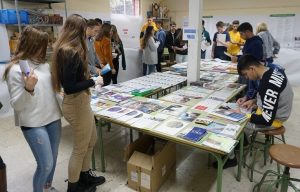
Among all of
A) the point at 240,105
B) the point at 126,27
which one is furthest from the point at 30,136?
the point at 126,27

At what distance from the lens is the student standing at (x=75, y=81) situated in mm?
1628

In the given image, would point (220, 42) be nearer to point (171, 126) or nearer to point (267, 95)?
point (267, 95)

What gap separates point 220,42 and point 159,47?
4.82 ft

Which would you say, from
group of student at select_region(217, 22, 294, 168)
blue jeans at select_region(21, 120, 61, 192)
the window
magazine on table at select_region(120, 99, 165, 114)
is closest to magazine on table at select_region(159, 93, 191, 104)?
magazine on table at select_region(120, 99, 165, 114)

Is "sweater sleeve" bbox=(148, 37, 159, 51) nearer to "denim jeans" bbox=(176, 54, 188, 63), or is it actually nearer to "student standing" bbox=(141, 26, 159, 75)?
"student standing" bbox=(141, 26, 159, 75)

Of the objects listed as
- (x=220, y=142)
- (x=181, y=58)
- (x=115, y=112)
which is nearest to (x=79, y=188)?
(x=115, y=112)

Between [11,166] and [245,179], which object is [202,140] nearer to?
[245,179]

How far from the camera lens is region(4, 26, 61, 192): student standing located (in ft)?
4.98

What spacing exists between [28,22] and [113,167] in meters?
3.17

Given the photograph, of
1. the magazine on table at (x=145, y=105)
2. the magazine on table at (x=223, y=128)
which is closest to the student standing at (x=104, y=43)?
the magazine on table at (x=145, y=105)

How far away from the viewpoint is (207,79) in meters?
A: 3.64

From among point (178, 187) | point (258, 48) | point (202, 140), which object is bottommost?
point (178, 187)

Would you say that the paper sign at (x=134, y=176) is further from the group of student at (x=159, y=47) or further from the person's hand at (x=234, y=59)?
the person's hand at (x=234, y=59)

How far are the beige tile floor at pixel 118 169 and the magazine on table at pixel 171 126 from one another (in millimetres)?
630
